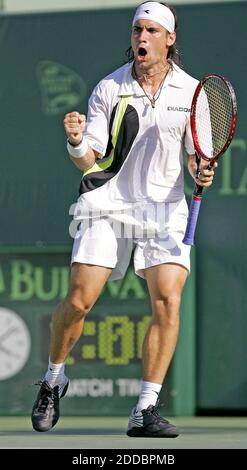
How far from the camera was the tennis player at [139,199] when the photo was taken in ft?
18.1

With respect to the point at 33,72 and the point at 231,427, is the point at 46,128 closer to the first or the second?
the point at 33,72

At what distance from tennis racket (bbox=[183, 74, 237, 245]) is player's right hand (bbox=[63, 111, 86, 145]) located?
1.60 feet

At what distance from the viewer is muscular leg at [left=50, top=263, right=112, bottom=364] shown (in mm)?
5555

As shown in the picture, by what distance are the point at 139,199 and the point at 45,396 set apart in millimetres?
924

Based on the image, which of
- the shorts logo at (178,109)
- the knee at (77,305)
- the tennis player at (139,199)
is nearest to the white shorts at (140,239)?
the tennis player at (139,199)

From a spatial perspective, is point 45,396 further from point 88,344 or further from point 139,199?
point 88,344

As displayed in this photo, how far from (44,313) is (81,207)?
7.33ft

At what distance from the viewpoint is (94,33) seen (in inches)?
314

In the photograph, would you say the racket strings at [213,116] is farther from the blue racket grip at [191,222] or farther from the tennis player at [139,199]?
the blue racket grip at [191,222]

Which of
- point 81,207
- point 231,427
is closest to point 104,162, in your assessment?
point 81,207

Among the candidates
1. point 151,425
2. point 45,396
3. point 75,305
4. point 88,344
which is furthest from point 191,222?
point 88,344

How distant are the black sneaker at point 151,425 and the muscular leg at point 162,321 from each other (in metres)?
0.14

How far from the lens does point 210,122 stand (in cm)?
573

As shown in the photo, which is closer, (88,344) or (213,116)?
(213,116)
